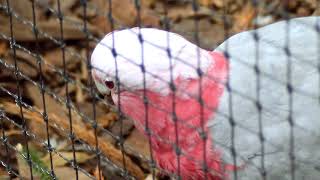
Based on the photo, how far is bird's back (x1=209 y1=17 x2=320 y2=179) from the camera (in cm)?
167

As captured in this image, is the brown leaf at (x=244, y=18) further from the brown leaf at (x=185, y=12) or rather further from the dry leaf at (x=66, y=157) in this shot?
the dry leaf at (x=66, y=157)

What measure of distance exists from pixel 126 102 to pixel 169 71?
15 centimetres

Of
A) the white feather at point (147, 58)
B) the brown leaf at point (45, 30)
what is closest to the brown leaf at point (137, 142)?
the brown leaf at point (45, 30)

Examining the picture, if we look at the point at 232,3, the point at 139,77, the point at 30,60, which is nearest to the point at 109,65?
the point at 139,77

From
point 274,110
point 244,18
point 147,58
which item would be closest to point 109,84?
point 147,58

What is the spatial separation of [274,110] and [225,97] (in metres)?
0.13

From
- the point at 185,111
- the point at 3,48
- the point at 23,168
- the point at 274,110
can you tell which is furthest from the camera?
the point at 3,48

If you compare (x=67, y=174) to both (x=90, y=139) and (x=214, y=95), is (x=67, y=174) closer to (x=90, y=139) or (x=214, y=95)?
(x=90, y=139)

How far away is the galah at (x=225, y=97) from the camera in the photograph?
1.68 meters

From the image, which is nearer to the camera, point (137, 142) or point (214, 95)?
point (214, 95)

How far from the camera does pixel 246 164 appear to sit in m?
1.74

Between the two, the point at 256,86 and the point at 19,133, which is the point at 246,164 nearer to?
the point at 256,86

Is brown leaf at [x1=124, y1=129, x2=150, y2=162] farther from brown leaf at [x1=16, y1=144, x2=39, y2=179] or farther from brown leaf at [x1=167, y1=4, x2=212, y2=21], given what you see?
brown leaf at [x1=167, y1=4, x2=212, y2=21]

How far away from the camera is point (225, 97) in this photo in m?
1.78
